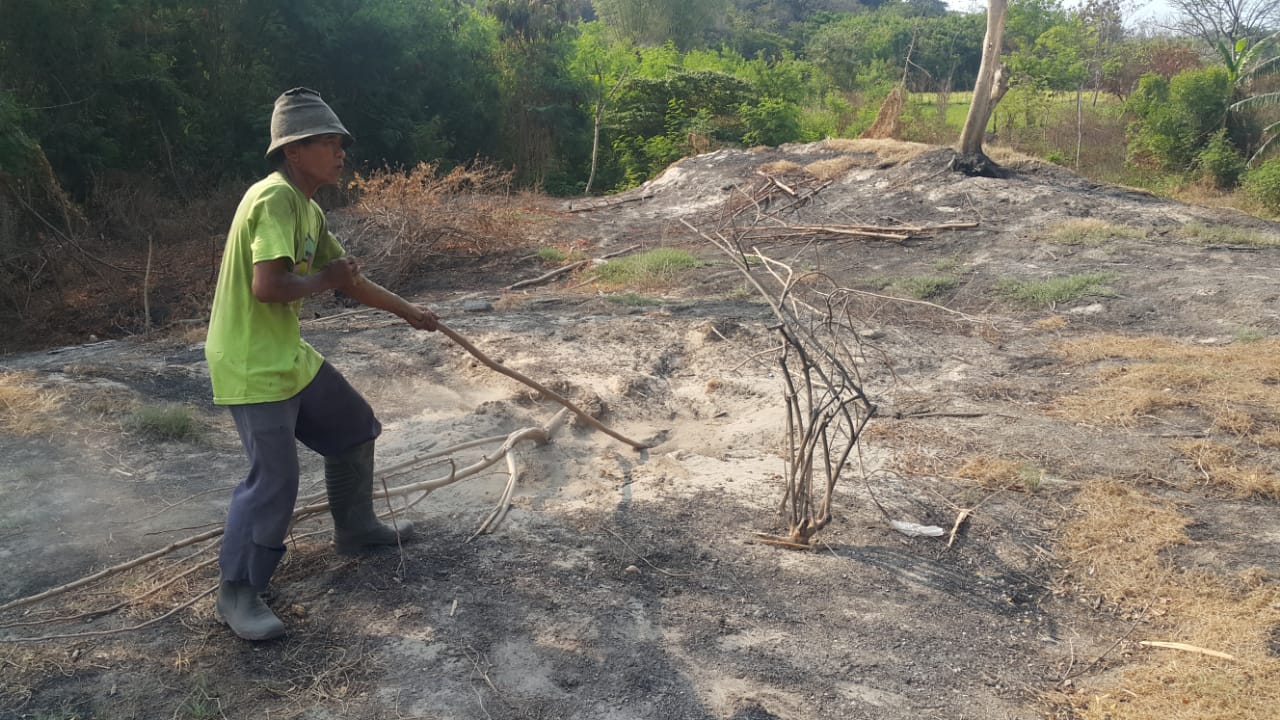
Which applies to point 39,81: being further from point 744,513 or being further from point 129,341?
point 744,513

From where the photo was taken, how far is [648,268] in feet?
30.7

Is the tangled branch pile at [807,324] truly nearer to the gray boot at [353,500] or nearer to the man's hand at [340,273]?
the man's hand at [340,273]

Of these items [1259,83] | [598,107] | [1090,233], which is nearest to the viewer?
[1090,233]

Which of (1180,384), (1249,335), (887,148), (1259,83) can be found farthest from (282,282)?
(1259,83)

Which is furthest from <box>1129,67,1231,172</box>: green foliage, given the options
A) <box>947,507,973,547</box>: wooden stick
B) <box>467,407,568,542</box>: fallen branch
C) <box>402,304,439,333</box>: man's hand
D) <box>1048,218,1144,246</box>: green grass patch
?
<box>402,304,439,333</box>: man's hand

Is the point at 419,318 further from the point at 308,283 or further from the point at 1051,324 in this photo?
the point at 1051,324

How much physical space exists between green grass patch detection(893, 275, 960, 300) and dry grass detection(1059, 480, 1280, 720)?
14.9 ft

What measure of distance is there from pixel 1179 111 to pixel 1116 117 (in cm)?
216

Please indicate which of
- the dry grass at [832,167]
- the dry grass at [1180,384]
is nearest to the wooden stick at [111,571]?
the dry grass at [1180,384]

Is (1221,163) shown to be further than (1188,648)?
Yes

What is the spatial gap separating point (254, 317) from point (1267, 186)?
16036 mm

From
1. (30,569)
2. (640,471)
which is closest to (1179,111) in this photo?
(640,471)

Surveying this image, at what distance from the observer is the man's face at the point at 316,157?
104 inches

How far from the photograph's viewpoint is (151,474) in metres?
3.98
